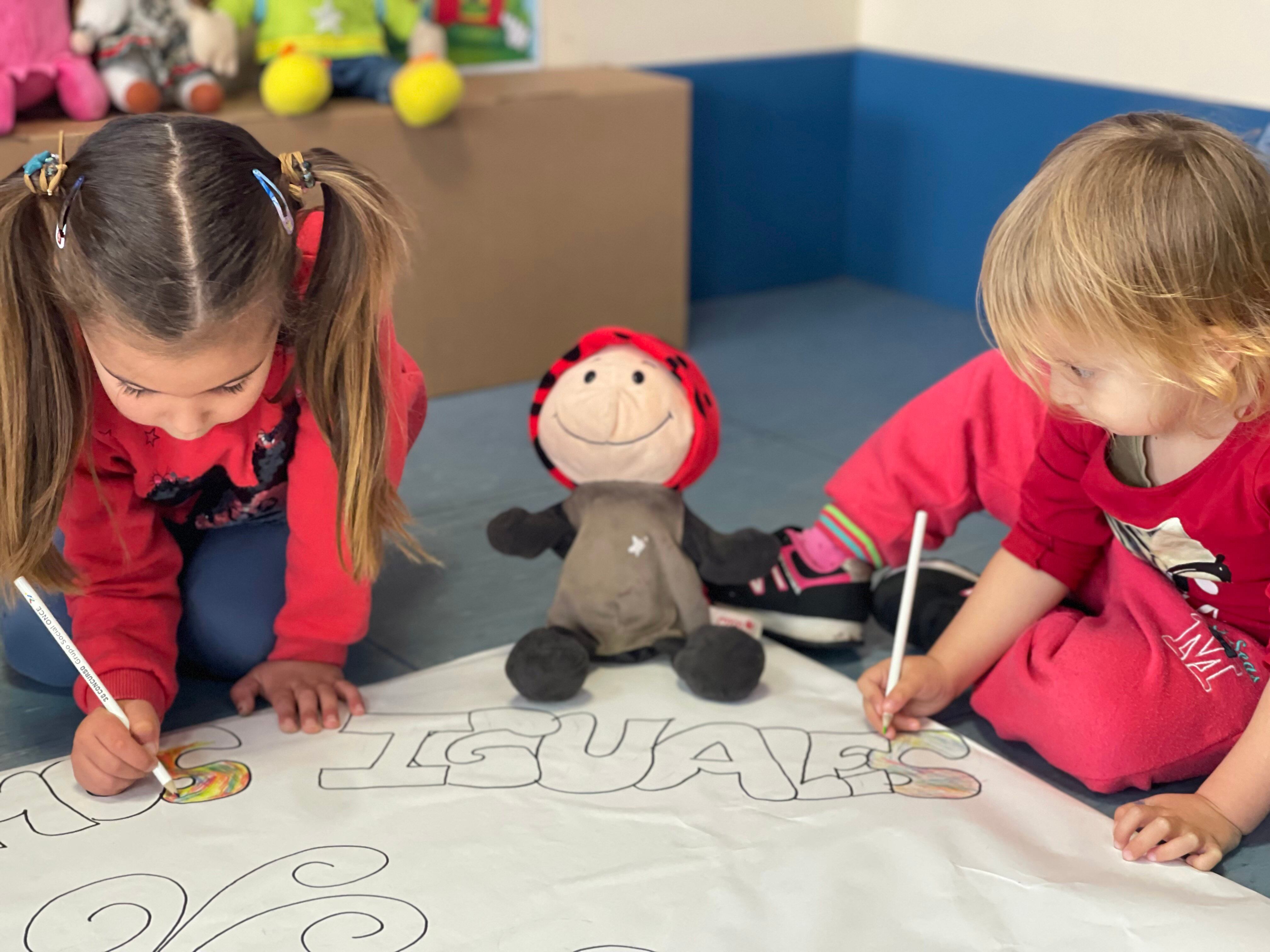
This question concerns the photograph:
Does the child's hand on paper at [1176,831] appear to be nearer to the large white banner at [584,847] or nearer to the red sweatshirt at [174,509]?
the large white banner at [584,847]

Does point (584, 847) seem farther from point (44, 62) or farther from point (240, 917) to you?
point (44, 62)

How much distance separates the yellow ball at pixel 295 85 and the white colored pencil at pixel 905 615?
90 centimetres

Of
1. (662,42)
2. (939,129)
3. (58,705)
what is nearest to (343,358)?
(58,705)

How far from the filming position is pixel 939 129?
202 cm

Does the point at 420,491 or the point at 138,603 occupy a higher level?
the point at 138,603

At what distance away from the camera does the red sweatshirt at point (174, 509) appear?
2.81 feet

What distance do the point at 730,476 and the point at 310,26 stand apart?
73 centimetres

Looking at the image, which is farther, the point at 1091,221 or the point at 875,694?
the point at 875,694

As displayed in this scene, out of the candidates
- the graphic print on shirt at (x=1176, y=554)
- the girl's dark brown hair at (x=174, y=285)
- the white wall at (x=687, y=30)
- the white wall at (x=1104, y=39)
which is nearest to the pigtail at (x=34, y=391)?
the girl's dark brown hair at (x=174, y=285)

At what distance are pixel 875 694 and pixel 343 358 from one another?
41 centimetres

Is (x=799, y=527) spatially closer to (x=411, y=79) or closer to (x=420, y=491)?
(x=420, y=491)

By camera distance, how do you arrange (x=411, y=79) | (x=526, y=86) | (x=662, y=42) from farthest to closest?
(x=662, y=42) < (x=526, y=86) < (x=411, y=79)

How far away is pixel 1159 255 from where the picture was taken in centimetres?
66

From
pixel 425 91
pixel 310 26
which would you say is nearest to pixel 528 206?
pixel 425 91
